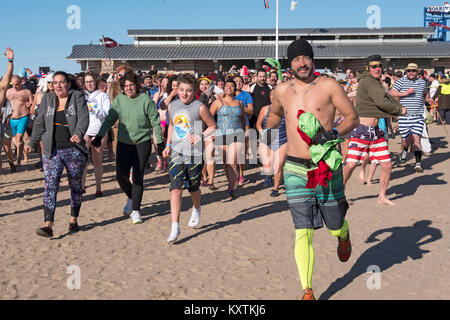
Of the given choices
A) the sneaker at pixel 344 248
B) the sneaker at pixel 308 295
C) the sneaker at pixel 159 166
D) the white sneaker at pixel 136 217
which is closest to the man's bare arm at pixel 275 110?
the sneaker at pixel 344 248

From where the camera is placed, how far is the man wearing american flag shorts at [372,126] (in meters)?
6.84

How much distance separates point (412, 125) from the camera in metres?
9.69

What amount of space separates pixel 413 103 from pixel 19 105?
8.20m

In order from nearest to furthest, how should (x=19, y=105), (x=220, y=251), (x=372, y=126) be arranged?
1. (x=220, y=251)
2. (x=372, y=126)
3. (x=19, y=105)

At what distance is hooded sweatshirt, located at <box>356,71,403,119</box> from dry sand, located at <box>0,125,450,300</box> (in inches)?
53.0

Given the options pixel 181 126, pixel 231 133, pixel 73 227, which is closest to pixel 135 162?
pixel 181 126

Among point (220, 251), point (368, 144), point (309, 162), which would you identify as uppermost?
point (309, 162)

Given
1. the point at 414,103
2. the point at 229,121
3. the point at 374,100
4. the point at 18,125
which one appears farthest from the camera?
the point at 18,125

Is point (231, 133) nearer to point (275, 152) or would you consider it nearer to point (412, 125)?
point (275, 152)

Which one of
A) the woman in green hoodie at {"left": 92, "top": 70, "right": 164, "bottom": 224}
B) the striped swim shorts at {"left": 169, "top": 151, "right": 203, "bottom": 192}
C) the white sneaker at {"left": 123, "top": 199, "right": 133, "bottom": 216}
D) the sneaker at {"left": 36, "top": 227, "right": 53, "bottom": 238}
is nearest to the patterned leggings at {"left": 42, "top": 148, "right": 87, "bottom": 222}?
the sneaker at {"left": 36, "top": 227, "right": 53, "bottom": 238}

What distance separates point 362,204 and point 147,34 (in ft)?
148

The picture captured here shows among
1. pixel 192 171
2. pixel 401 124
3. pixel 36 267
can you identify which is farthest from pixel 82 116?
pixel 401 124

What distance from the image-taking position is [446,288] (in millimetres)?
4020

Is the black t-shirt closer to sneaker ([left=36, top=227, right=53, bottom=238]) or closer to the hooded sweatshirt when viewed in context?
the hooded sweatshirt
